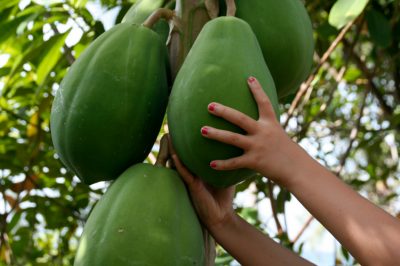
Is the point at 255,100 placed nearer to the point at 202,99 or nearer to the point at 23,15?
the point at 202,99

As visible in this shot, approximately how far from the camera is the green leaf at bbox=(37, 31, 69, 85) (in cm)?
227

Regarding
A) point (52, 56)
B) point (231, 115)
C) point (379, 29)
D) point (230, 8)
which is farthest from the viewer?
Result: point (379, 29)

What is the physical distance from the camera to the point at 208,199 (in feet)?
4.40

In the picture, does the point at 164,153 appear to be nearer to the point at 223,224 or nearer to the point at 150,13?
the point at 223,224

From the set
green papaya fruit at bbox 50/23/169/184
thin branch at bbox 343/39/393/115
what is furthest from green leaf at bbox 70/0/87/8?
thin branch at bbox 343/39/393/115

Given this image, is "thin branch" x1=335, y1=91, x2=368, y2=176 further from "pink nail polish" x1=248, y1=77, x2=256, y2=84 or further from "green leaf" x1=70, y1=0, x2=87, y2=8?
"pink nail polish" x1=248, y1=77, x2=256, y2=84

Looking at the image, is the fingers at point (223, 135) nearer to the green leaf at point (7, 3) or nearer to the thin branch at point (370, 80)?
the green leaf at point (7, 3)

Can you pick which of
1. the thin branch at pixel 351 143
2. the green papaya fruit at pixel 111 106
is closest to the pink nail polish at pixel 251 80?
the green papaya fruit at pixel 111 106

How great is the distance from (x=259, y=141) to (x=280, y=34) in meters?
0.33

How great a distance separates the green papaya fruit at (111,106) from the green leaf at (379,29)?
62.3 inches

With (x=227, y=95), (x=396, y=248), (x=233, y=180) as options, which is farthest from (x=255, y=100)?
(x=396, y=248)

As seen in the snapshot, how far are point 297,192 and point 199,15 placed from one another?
45 cm

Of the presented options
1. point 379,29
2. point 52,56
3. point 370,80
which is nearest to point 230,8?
point 52,56

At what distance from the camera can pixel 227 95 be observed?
1165mm
